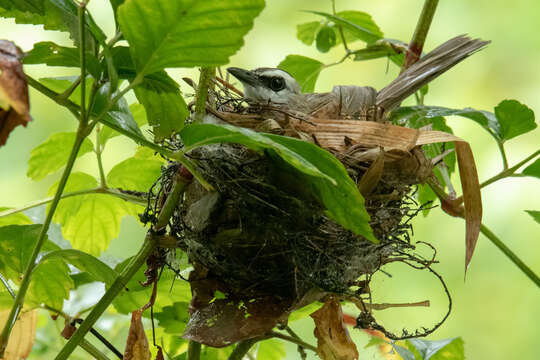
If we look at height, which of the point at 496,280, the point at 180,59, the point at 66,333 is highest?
the point at 180,59

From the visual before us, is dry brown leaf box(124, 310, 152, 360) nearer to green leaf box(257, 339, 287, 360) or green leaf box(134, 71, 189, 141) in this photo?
green leaf box(134, 71, 189, 141)

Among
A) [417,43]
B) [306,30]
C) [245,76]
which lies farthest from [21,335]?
[306,30]

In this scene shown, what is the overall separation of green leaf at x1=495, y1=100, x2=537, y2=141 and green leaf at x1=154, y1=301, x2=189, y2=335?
25.6 inches

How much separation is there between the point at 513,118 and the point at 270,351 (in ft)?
2.10

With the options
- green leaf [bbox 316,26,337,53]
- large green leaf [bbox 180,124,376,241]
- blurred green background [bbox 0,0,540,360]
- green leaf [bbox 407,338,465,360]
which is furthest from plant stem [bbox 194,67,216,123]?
blurred green background [bbox 0,0,540,360]

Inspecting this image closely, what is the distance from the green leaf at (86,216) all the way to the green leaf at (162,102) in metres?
0.50

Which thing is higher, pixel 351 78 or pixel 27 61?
pixel 351 78

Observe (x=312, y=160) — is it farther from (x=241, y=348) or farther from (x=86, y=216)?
(x=86, y=216)

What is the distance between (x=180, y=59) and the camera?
63cm

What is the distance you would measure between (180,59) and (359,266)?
529 mm

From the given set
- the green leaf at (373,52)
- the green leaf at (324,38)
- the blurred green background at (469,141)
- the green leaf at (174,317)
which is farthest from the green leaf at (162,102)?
the blurred green background at (469,141)

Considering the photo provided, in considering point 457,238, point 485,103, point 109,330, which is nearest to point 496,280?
point 457,238

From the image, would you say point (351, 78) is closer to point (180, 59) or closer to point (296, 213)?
point (296, 213)

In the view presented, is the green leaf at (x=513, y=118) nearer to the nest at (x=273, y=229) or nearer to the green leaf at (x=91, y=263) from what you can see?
the nest at (x=273, y=229)
